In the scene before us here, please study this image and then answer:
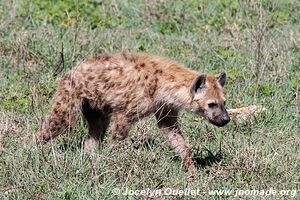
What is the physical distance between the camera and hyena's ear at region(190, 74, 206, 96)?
27.5ft

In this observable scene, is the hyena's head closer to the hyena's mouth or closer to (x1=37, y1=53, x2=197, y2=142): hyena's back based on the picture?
the hyena's mouth

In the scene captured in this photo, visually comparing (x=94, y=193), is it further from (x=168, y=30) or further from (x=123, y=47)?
(x=168, y=30)

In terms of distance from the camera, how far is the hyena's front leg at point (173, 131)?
8203mm

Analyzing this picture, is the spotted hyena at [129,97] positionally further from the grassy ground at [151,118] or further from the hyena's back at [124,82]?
the grassy ground at [151,118]

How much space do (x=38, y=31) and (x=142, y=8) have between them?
73.9 inches

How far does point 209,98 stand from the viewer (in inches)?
335

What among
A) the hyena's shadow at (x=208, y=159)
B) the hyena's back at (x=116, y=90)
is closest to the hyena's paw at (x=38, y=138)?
the hyena's back at (x=116, y=90)

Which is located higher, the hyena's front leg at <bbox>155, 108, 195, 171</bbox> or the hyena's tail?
the hyena's tail

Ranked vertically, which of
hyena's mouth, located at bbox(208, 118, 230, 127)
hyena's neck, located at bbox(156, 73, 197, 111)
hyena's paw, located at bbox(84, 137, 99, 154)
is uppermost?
hyena's neck, located at bbox(156, 73, 197, 111)

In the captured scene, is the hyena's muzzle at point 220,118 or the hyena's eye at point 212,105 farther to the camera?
the hyena's eye at point 212,105

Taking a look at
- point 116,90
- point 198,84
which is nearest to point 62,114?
point 116,90

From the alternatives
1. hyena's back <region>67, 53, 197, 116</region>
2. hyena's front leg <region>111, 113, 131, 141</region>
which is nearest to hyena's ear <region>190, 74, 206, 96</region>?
hyena's back <region>67, 53, 197, 116</region>

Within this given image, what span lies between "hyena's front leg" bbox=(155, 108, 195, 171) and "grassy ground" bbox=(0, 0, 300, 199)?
0.08m

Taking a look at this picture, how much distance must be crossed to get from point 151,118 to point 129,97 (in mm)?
380
